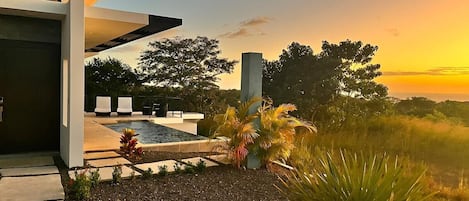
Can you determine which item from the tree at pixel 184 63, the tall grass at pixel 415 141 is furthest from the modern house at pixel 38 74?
the tree at pixel 184 63

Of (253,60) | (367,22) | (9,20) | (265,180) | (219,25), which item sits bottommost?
(265,180)

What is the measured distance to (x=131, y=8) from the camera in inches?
606

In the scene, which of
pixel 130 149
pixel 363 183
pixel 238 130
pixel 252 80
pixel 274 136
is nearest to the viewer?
pixel 363 183

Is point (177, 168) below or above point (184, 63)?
below

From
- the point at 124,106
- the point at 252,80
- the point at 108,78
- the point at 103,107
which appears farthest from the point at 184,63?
the point at 252,80

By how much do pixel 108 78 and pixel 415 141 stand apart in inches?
570

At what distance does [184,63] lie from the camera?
63.7 ft

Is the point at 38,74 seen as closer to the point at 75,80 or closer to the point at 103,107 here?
the point at 75,80

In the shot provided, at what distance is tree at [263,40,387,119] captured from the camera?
12.0m

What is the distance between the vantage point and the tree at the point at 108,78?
680 inches

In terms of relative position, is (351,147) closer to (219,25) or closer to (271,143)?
(271,143)

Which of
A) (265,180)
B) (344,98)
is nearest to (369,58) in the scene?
(344,98)

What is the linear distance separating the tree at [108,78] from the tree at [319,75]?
756cm

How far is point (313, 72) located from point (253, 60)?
8270 millimetres
